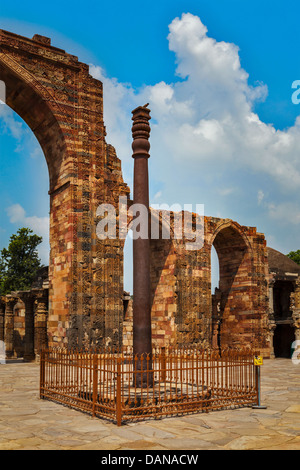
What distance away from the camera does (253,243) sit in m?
20.4

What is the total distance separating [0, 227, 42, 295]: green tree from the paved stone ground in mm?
23465

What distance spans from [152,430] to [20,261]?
→ 88.0ft

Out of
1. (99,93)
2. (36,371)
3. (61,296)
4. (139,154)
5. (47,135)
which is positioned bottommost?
(36,371)

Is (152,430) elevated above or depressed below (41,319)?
below

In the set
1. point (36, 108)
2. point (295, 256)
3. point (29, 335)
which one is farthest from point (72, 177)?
point (295, 256)

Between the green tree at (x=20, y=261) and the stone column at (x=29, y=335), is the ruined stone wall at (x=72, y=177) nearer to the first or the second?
the stone column at (x=29, y=335)

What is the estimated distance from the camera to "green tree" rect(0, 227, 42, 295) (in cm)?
3003

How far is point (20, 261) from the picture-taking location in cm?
3056

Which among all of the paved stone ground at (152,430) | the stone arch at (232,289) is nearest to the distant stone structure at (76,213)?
the stone arch at (232,289)

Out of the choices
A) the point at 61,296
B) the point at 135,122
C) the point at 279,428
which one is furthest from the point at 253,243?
the point at 279,428

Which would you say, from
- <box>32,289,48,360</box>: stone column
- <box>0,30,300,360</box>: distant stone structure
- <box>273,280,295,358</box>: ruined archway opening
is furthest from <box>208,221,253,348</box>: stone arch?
<box>32,289,48,360</box>: stone column

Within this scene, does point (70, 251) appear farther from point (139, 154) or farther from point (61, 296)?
point (139, 154)

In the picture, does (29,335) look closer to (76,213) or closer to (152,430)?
(76,213)
